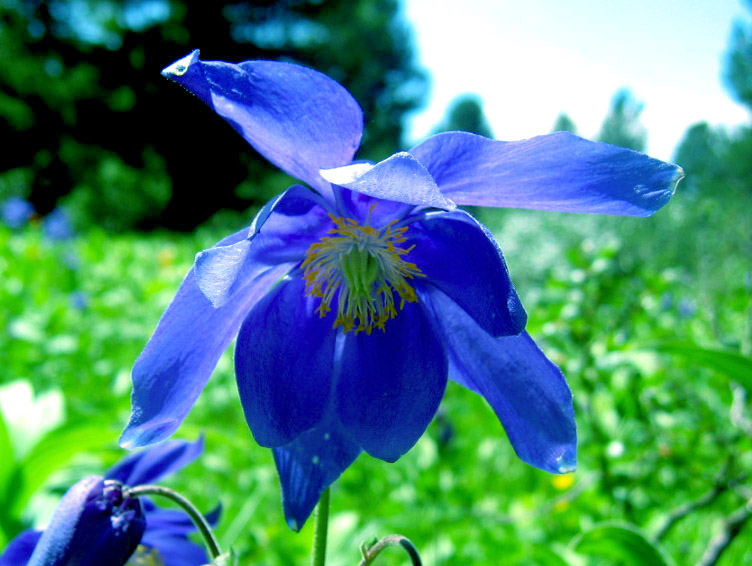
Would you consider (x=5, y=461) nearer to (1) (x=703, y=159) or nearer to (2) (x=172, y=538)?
(2) (x=172, y=538)

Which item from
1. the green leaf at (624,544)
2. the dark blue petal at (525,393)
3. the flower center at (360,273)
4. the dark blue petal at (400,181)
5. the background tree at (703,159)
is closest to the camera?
the dark blue petal at (400,181)

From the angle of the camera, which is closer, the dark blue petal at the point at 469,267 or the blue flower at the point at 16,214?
the dark blue petal at the point at 469,267

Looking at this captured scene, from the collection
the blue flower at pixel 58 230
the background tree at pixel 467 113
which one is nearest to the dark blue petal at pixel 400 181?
the blue flower at pixel 58 230

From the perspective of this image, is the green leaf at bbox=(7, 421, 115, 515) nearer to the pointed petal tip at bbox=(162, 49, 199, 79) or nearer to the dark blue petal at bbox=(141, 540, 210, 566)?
the dark blue petal at bbox=(141, 540, 210, 566)

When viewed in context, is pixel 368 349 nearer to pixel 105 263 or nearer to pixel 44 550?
pixel 44 550

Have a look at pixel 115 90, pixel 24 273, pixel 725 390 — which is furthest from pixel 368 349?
pixel 115 90

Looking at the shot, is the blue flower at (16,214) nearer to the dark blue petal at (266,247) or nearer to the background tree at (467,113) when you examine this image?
the dark blue petal at (266,247)

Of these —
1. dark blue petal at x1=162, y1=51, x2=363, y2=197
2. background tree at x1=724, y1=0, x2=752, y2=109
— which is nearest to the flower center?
dark blue petal at x1=162, y1=51, x2=363, y2=197
